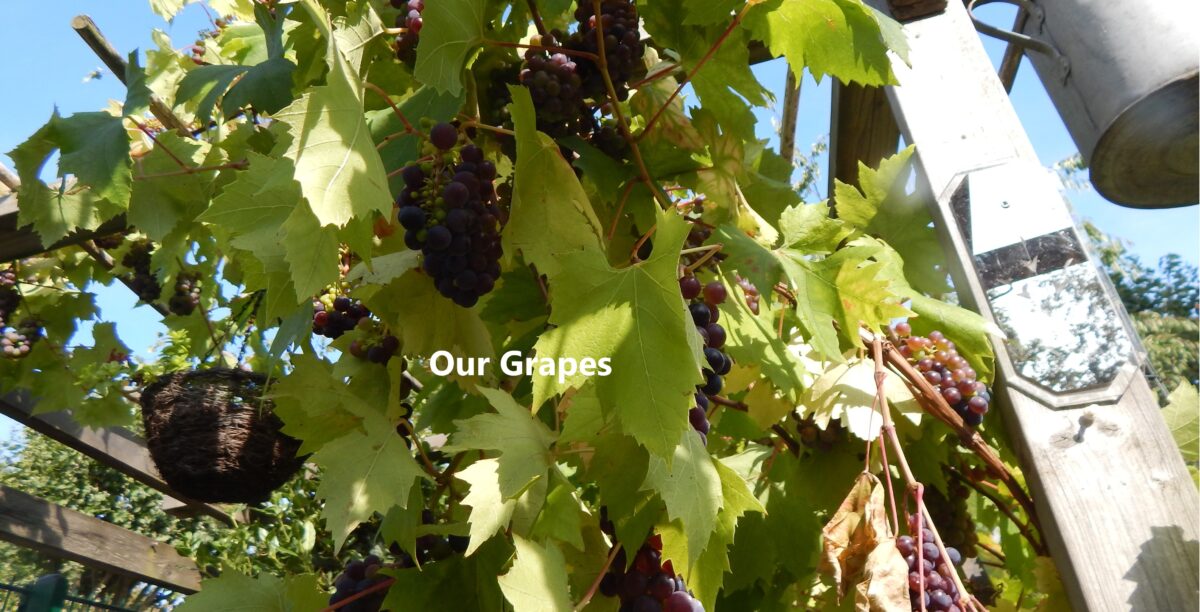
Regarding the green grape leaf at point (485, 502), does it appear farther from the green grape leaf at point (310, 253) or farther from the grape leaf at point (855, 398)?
the grape leaf at point (855, 398)

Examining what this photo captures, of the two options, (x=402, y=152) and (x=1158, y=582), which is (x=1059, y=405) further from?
(x=402, y=152)

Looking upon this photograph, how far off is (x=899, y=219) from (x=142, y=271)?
2322 mm

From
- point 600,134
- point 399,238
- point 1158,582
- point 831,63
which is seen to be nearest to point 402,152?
point 399,238

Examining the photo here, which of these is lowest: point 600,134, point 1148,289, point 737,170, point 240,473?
point 1148,289

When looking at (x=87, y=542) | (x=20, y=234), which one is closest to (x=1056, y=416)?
(x=20, y=234)

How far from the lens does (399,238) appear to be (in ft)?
3.94

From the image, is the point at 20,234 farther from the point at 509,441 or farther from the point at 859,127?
the point at 859,127

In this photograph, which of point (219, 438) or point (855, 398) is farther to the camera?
point (219, 438)

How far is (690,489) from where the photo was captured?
90 centimetres

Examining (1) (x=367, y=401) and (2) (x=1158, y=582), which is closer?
(2) (x=1158, y=582)

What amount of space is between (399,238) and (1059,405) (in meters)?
0.89

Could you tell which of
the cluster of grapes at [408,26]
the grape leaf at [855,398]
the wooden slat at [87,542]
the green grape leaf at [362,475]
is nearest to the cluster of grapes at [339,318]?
the green grape leaf at [362,475]

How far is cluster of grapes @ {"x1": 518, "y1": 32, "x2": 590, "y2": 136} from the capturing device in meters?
1.07

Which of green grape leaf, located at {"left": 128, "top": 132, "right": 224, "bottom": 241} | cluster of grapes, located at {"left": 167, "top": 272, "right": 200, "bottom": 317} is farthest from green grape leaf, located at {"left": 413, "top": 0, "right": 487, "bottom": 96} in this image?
cluster of grapes, located at {"left": 167, "top": 272, "right": 200, "bottom": 317}
